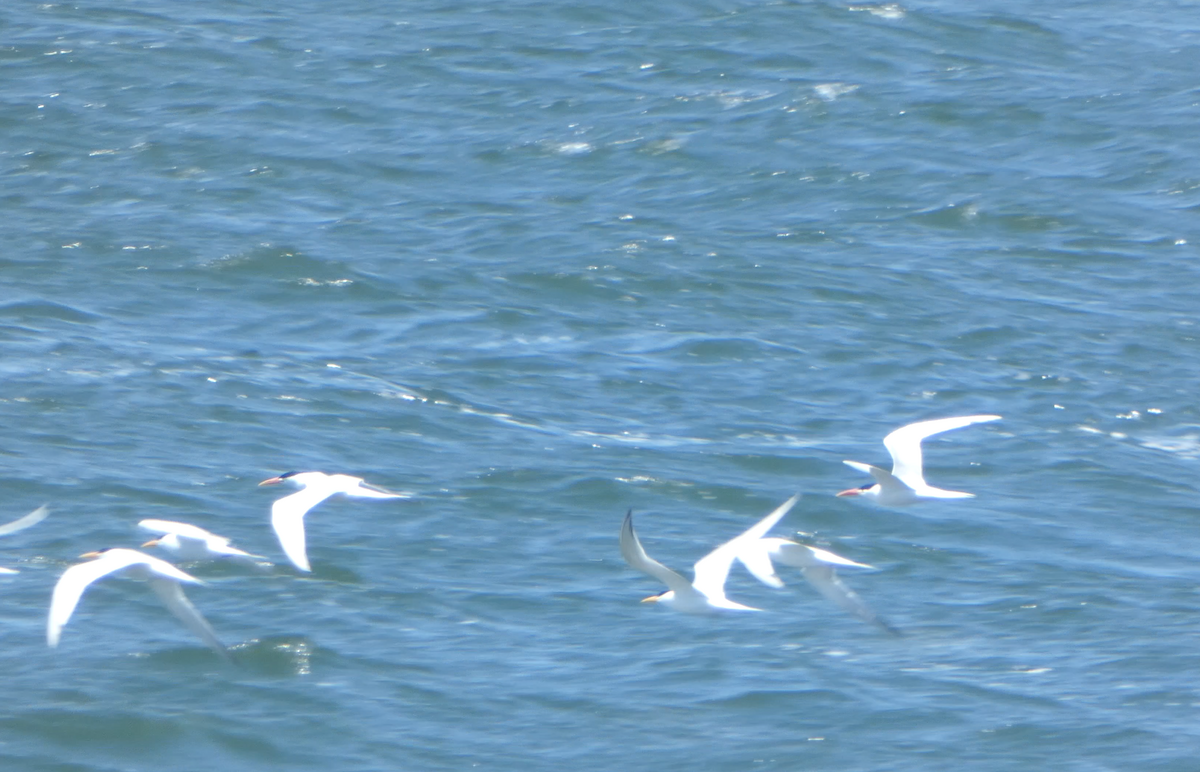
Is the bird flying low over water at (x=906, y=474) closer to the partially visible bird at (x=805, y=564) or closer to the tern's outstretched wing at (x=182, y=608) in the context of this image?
the partially visible bird at (x=805, y=564)

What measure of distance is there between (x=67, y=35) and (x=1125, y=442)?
73.7ft

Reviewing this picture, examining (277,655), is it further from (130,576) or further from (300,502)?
(300,502)

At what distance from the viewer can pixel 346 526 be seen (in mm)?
19688

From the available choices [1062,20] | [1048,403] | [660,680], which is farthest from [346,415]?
[1062,20]

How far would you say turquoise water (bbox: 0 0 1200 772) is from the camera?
53.1ft

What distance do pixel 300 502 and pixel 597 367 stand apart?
9408 mm

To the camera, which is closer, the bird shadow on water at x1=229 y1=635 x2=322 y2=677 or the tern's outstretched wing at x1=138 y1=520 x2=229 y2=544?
the tern's outstretched wing at x1=138 y1=520 x2=229 y2=544

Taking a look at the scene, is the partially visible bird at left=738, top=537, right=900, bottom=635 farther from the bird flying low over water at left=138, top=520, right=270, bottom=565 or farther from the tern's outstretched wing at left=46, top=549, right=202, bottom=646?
the tern's outstretched wing at left=46, top=549, right=202, bottom=646

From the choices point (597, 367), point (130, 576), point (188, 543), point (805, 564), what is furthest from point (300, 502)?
point (597, 367)

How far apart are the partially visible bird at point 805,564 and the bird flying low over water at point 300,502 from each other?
3.07 metres

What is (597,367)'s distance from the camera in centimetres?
2439

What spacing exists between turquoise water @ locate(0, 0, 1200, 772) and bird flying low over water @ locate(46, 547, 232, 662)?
0.52 metres

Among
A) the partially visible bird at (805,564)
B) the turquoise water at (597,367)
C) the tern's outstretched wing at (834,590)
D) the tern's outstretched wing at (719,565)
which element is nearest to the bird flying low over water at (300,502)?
the turquoise water at (597,367)

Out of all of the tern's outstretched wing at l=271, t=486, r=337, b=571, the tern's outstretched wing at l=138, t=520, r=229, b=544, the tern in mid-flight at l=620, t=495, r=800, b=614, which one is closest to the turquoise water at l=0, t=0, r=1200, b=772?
the tern's outstretched wing at l=138, t=520, r=229, b=544
